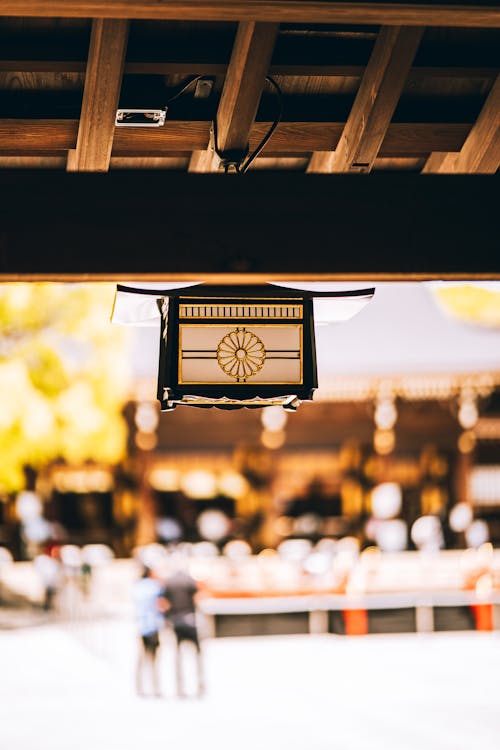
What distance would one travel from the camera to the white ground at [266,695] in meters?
10.3

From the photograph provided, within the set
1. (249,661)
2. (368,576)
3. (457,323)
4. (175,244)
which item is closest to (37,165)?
(175,244)

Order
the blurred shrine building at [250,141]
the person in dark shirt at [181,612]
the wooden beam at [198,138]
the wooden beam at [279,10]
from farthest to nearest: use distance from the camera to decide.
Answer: the person in dark shirt at [181,612]
the wooden beam at [198,138]
the blurred shrine building at [250,141]
the wooden beam at [279,10]

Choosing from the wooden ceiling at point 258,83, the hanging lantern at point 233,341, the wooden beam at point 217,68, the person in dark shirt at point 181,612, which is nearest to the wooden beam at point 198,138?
the wooden ceiling at point 258,83

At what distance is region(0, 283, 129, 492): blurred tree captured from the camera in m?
14.2

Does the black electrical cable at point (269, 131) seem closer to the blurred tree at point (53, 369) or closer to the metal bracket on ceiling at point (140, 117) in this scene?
the metal bracket on ceiling at point (140, 117)

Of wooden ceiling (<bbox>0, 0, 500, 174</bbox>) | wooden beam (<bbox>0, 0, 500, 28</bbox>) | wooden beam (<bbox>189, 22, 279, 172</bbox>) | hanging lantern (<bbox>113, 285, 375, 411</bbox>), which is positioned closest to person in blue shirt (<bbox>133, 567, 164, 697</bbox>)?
hanging lantern (<bbox>113, 285, 375, 411</bbox>)

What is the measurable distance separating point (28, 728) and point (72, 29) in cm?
854

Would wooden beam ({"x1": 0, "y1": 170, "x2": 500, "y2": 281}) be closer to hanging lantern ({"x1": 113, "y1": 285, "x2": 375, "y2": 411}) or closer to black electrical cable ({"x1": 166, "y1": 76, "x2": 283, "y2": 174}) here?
black electrical cable ({"x1": 166, "y1": 76, "x2": 283, "y2": 174})

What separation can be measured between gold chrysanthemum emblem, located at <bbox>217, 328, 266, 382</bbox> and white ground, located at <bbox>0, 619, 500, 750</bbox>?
5.52m

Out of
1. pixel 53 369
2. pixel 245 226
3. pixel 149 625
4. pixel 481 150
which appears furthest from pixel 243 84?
pixel 53 369

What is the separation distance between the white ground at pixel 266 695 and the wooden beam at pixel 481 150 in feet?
→ 21.7

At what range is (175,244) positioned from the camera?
16.3 feet

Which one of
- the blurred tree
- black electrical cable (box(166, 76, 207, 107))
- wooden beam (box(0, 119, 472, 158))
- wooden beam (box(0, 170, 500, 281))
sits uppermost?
the blurred tree

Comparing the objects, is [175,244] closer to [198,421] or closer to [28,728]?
Answer: [28,728]
